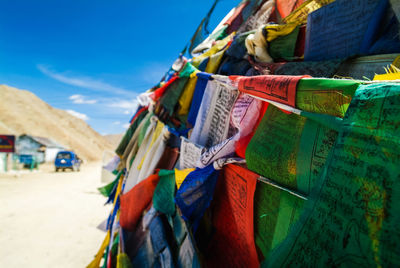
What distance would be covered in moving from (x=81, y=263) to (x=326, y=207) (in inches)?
156

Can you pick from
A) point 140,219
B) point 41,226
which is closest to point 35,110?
point 41,226

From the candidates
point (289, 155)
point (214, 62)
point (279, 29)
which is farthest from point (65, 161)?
point (289, 155)

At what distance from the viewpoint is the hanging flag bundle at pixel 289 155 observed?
41 centimetres

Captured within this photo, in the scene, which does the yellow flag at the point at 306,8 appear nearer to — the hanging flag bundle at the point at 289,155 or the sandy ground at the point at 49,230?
the hanging flag bundle at the point at 289,155

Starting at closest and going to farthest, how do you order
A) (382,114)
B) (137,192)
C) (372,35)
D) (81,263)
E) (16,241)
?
(382,114)
(372,35)
(137,192)
(81,263)
(16,241)

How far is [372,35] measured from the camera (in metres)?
0.93

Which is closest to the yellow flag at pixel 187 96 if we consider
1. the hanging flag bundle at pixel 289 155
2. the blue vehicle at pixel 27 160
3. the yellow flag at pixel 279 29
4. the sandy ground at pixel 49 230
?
the hanging flag bundle at pixel 289 155

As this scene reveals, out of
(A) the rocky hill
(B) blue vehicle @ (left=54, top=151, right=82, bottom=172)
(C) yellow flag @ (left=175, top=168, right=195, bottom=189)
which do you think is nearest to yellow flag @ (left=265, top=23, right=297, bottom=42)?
(C) yellow flag @ (left=175, top=168, right=195, bottom=189)

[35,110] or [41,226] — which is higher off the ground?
[35,110]

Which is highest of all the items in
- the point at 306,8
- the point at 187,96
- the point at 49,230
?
the point at 306,8

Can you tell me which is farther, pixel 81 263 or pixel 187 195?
pixel 81 263

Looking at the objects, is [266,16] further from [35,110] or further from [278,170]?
[35,110]

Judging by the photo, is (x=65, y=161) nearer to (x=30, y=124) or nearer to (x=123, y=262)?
(x=123, y=262)

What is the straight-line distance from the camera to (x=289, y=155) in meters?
0.66
